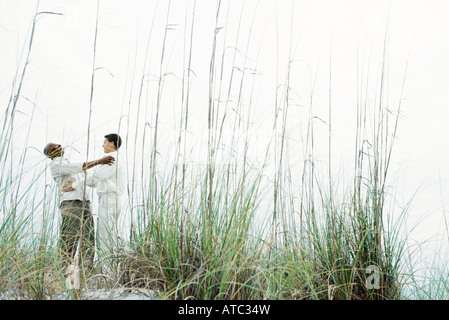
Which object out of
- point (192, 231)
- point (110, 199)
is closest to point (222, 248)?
point (192, 231)

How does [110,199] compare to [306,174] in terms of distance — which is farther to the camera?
[110,199]

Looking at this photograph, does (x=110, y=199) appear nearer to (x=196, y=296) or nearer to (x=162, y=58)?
(x=162, y=58)

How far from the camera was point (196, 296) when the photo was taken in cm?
128

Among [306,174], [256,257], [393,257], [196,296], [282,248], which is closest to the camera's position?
[196,296]

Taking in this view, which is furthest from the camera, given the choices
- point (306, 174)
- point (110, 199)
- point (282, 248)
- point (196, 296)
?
point (110, 199)

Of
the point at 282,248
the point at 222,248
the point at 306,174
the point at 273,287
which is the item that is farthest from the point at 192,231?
the point at 306,174

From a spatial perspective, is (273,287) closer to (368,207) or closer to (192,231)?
(192,231)

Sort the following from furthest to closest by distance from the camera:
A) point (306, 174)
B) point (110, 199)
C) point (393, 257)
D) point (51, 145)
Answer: point (110, 199) < point (51, 145) < point (306, 174) < point (393, 257)

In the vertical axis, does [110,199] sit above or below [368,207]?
above
